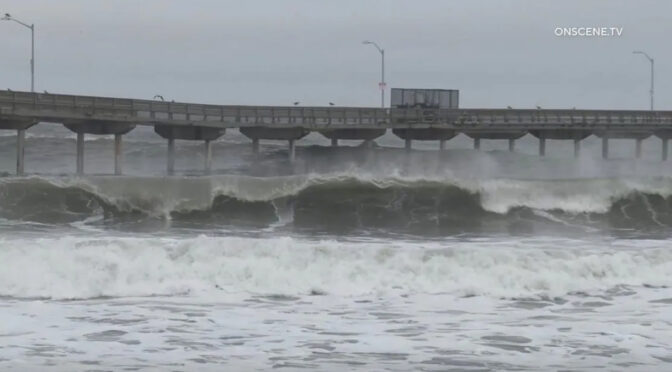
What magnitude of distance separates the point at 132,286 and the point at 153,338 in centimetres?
463

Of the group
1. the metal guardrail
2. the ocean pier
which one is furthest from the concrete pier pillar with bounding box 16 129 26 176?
the metal guardrail

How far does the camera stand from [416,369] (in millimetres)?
10570

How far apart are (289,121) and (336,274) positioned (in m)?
38.2

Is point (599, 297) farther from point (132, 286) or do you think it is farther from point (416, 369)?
point (132, 286)

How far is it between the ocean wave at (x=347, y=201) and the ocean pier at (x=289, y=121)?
1314cm

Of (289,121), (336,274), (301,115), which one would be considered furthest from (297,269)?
(301,115)

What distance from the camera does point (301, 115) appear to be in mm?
55469

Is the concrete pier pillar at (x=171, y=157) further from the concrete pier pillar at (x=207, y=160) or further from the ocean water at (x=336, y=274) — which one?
the ocean water at (x=336, y=274)

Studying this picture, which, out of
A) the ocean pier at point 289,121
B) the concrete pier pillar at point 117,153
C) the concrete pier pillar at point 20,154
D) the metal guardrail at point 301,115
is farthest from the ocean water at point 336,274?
the concrete pier pillar at point 117,153

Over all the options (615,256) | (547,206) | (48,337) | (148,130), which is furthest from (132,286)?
(148,130)

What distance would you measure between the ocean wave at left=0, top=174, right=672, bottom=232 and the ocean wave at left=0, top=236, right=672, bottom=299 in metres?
9.04

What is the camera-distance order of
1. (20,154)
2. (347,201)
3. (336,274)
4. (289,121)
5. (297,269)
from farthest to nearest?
(289,121) < (20,154) < (347,201) < (297,269) < (336,274)

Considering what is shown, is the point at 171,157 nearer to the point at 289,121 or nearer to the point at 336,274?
the point at 289,121

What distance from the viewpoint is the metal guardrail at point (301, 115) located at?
145 ft
